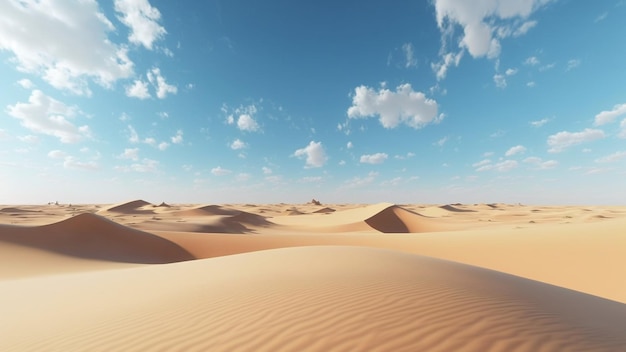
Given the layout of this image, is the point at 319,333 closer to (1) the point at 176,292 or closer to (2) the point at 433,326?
(2) the point at 433,326

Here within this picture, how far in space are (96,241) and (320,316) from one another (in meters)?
14.6

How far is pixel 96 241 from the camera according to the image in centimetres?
1311

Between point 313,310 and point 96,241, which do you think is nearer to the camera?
point 313,310

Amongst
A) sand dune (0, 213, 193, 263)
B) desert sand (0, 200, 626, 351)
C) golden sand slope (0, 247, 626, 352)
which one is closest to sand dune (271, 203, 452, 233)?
sand dune (0, 213, 193, 263)

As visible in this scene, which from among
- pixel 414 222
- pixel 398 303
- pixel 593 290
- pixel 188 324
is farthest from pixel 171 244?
pixel 414 222

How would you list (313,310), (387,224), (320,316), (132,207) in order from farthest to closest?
(132,207) → (387,224) → (313,310) → (320,316)

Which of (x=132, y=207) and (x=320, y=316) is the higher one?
(x=132, y=207)

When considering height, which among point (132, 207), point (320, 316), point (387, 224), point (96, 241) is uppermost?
point (132, 207)

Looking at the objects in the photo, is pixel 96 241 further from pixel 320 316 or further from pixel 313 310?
pixel 320 316

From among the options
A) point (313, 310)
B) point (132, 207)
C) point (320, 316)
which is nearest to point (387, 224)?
point (313, 310)

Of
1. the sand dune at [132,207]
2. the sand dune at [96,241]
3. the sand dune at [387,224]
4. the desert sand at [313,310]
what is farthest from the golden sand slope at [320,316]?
the sand dune at [132,207]

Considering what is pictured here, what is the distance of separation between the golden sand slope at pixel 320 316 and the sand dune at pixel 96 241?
317 inches

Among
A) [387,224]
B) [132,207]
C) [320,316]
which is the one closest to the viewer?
[320,316]

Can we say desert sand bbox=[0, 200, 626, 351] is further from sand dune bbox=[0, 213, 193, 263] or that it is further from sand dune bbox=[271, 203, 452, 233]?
sand dune bbox=[271, 203, 452, 233]
